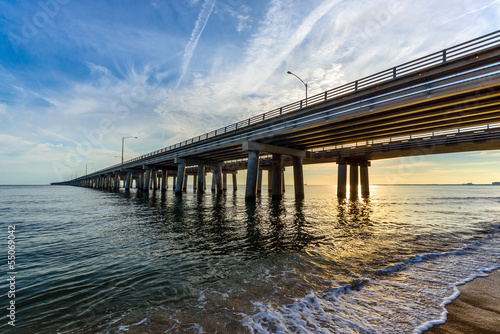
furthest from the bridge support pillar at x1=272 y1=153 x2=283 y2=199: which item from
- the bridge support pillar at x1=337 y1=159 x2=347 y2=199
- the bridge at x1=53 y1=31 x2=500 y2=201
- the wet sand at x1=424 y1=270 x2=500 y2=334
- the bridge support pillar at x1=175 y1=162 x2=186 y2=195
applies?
the wet sand at x1=424 y1=270 x2=500 y2=334

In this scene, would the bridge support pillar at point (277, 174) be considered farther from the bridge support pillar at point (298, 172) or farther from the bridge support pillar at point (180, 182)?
the bridge support pillar at point (180, 182)

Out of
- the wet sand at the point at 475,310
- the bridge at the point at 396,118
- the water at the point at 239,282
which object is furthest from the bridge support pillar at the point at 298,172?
the wet sand at the point at 475,310

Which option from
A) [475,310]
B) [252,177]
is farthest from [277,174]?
[475,310]

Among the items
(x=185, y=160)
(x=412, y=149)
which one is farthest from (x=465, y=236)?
(x=185, y=160)

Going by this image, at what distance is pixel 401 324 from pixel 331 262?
146 inches

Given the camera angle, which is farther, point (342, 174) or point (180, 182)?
point (180, 182)

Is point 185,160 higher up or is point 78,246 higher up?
point 185,160

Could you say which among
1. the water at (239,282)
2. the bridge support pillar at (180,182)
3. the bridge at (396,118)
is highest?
the bridge at (396,118)

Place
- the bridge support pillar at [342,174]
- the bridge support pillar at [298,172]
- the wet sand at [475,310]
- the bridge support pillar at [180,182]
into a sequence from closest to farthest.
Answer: the wet sand at [475,310]
the bridge support pillar at [298,172]
the bridge support pillar at [342,174]
the bridge support pillar at [180,182]

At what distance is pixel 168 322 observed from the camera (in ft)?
13.6

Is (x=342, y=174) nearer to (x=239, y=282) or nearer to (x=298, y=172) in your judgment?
(x=298, y=172)

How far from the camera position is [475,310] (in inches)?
173

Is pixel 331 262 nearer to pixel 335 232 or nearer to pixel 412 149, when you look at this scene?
pixel 335 232

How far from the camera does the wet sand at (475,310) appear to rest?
3.74 meters
